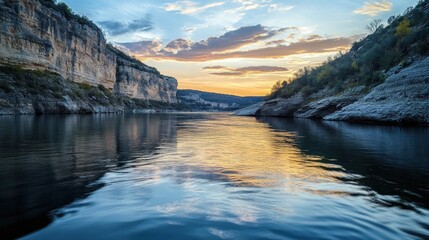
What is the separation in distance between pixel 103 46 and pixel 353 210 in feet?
386

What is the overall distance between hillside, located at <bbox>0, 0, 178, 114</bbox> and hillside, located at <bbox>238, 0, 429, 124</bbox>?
143 ft

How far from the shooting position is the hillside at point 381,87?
30562 millimetres

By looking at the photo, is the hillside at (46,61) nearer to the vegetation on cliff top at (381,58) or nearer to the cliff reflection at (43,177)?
the cliff reflection at (43,177)

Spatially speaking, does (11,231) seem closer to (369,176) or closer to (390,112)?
(369,176)

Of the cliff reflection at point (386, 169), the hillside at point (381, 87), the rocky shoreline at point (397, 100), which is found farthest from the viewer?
the hillside at point (381, 87)

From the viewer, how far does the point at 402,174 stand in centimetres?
866

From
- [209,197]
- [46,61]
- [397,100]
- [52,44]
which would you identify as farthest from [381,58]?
[52,44]

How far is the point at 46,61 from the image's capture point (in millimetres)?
68250

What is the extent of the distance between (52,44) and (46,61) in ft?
26.3

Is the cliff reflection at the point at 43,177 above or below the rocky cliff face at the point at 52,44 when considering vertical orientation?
below

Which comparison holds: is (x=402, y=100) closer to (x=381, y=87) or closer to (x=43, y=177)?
(x=381, y=87)

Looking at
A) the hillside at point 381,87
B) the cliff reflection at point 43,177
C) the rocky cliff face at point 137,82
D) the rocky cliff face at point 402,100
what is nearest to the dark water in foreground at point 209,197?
the cliff reflection at point 43,177

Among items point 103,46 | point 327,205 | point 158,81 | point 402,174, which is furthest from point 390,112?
point 158,81

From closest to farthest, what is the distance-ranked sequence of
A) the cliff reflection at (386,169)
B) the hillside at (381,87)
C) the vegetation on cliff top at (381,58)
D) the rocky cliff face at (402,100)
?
the cliff reflection at (386,169) → the rocky cliff face at (402,100) → the hillside at (381,87) → the vegetation on cliff top at (381,58)
